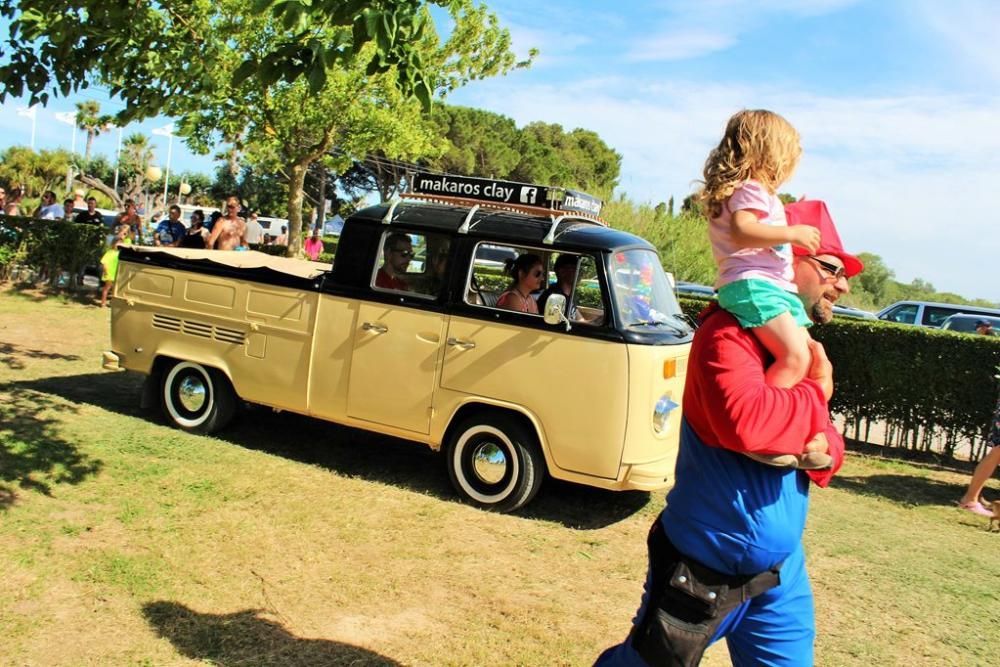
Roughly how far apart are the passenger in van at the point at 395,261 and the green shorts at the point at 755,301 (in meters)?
4.38

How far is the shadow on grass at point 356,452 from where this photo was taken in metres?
6.46

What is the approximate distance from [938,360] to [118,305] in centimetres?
876

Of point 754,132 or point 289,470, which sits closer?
point 754,132

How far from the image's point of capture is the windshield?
588 centimetres

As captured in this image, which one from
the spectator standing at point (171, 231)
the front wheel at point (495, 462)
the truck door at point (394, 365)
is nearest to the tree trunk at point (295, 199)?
the spectator standing at point (171, 231)

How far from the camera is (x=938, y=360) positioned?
9.58 metres

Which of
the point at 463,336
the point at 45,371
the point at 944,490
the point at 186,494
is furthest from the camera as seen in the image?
the point at 45,371

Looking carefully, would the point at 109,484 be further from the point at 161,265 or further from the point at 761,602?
the point at 761,602

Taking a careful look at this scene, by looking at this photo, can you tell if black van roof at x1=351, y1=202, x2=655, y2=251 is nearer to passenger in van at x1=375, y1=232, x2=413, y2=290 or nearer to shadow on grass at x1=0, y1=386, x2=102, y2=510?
passenger in van at x1=375, y1=232, x2=413, y2=290

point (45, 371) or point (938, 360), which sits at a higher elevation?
point (938, 360)

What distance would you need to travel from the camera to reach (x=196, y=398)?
7.41 m

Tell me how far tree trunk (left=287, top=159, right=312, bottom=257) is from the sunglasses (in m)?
16.4

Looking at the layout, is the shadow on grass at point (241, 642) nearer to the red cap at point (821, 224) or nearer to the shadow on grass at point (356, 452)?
the shadow on grass at point (356, 452)

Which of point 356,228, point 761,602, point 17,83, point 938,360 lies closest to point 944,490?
point 938,360
